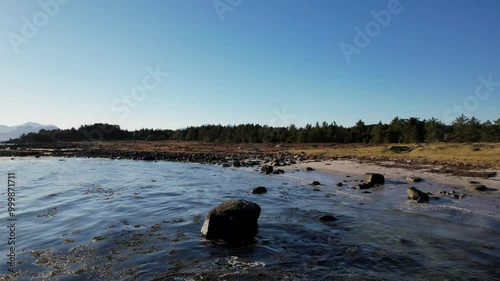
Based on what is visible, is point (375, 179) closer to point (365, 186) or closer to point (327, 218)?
point (365, 186)

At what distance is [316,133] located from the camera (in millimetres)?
115125

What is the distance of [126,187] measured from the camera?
104 feet

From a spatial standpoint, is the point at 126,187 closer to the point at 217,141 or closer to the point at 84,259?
the point at 84,259

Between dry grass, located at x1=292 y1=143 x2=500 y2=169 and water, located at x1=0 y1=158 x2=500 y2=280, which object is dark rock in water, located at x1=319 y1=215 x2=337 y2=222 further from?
dry grass, located at x1=292 y1=143 x2=500 y2=169

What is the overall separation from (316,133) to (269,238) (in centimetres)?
10318

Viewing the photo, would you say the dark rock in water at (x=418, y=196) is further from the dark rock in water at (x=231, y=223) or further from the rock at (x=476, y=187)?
Answer: the dark rock in water at (x=231, y=223)

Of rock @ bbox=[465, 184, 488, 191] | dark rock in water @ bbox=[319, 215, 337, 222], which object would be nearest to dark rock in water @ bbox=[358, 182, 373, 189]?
rock @ bbox=[465, 184, 488, 191]

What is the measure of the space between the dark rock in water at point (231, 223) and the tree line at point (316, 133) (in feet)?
273

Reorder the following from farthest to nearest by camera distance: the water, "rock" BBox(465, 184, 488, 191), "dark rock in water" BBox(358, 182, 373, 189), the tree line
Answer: the tree line, "dark rock in water" BBox(358, 182, 373, 189), "rock" BBox(465, 184, 488, 191), the water

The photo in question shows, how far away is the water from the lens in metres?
11.0

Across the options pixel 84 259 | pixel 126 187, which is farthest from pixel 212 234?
pixel 126 187

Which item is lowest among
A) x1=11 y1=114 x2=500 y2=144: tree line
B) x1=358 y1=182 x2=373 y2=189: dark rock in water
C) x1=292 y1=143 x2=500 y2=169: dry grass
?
x1=358 y1=182 x2=373 y2=189: dark rock in water

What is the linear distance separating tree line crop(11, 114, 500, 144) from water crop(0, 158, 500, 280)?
238 ft

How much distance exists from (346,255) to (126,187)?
24765mm
